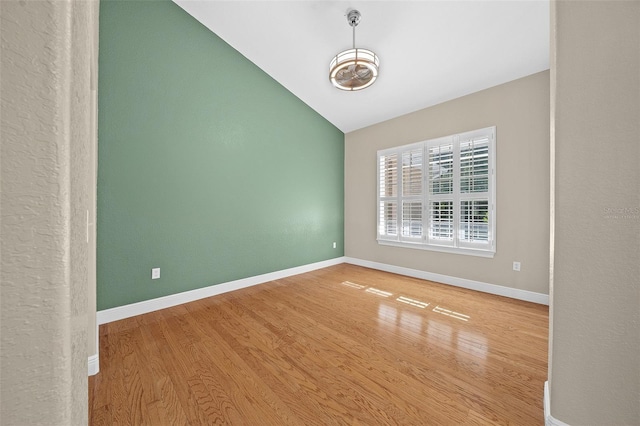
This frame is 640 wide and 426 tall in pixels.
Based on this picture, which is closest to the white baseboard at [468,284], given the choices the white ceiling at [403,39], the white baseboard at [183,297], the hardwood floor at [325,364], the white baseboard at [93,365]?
the hardwood floor at [325,364]

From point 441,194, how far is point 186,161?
341cm

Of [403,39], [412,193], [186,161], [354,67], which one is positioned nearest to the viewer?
[354,67]

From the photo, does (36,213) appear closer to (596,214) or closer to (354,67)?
(596,214)

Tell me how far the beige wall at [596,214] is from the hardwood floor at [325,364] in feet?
1.36

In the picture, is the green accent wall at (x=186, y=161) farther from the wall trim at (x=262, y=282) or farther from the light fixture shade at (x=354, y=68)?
the light fixture shade at (x=354, y=68)

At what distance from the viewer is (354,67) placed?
257 centimetres

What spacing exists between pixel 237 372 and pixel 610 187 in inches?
87.7

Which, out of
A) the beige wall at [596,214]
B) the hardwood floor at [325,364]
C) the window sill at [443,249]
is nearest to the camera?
the beige wall at [596,214]

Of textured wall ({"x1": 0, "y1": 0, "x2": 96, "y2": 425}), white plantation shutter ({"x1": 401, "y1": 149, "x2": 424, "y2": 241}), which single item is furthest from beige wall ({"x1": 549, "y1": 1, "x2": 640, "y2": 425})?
white plantation shutter ({"x1": 401, "y1": 149, "x2": 424, "y2": 241})

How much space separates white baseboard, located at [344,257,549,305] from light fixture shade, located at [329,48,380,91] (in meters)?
2.79

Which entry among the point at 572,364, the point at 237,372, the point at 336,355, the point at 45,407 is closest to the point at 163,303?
the point at 237,372

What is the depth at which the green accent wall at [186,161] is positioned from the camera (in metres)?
2.51

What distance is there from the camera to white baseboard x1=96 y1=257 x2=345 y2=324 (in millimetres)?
2484

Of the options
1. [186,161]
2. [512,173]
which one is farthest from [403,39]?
[186,161]
